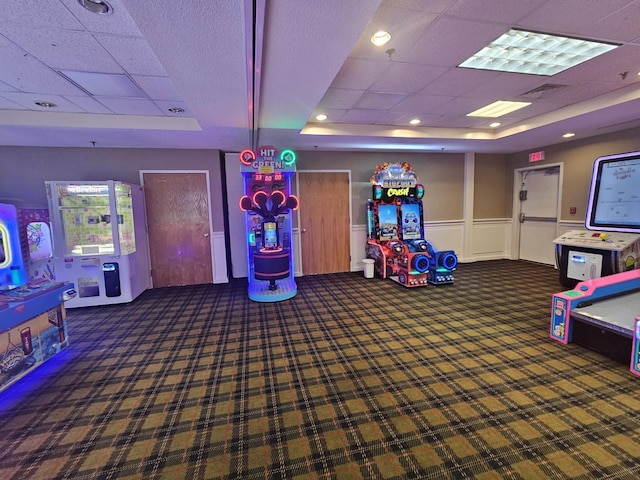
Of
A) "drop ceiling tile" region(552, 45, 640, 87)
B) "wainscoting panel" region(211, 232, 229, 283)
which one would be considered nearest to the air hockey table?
"drop ceiling tile" region(552, 45, 640, 87)

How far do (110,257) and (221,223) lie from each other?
178 centimetres

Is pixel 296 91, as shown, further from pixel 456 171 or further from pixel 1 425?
pixel 456 171

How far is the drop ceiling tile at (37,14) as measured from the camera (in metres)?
1.73

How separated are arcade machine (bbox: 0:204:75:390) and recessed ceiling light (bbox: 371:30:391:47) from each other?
355 cm

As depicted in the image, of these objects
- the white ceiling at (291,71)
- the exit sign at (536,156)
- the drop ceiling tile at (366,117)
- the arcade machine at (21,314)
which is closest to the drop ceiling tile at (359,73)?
the white ceiling at (291,71)

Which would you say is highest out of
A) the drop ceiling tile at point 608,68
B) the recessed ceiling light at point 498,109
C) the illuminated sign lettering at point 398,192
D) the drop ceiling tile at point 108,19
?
the recessed ceiling light at point 498,109

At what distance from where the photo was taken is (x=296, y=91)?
272cm

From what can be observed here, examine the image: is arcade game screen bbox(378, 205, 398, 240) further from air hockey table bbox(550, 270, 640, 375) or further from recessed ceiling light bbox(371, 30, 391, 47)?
recessed ceiling light bbox(371, 30, 391, 47)

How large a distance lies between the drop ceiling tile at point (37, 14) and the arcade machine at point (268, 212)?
2.30 meters

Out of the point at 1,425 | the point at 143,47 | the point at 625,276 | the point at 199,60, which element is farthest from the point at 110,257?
the point at 625,276

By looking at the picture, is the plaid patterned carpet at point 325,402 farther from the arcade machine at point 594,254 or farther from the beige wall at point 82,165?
the beige wall at point 82,165

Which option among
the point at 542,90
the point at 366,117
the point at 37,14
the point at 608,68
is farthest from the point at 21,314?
the point at 608,68

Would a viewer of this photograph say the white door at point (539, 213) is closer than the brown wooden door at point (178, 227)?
No

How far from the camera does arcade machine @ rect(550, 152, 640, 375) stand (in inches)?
94.9
